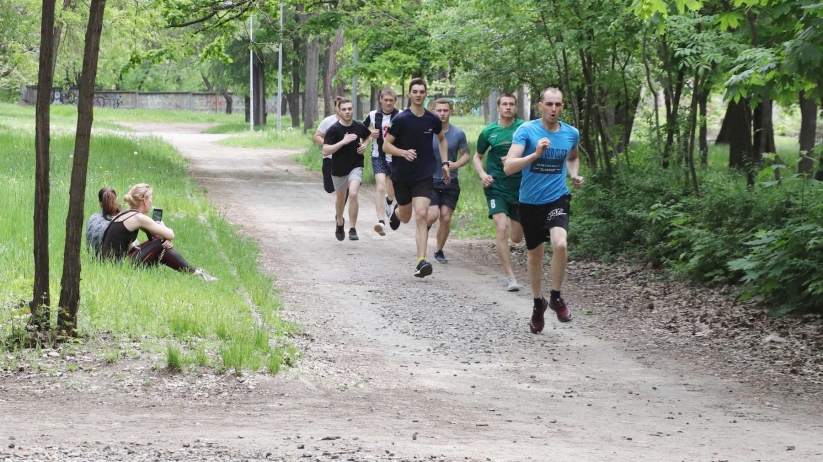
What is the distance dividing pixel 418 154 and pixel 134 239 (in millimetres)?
3297

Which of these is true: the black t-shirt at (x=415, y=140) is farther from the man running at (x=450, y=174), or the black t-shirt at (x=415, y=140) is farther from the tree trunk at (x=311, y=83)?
the tree trunk at (x=311, y=83)

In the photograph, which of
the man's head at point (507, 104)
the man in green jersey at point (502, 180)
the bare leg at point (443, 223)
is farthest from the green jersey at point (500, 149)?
the bare leg at point (443, 223)

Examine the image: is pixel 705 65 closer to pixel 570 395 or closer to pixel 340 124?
pixel 340 124

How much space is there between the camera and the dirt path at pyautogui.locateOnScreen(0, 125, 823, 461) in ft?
18.0

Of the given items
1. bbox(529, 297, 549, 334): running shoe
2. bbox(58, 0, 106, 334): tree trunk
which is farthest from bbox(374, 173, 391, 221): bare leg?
bbox(58, 0, 106, 334): tree trunk

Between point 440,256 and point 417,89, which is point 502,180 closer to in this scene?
point 417,89

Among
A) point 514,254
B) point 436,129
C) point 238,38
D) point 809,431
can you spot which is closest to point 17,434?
point 809,431

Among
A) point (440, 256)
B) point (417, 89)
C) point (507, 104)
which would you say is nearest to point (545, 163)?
point (507, 104)

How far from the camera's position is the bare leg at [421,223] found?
468 inches

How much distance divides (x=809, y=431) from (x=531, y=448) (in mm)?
1840

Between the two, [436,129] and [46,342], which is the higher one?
[436,129]

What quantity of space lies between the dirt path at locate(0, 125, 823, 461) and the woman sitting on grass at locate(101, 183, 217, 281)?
1.19m

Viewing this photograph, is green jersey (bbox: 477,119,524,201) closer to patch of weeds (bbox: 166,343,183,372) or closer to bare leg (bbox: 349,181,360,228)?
bare leg (bbox: 349,181,360,228)

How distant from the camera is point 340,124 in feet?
46.3
